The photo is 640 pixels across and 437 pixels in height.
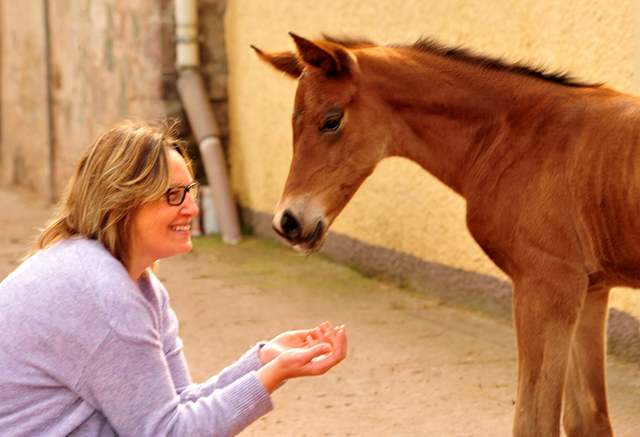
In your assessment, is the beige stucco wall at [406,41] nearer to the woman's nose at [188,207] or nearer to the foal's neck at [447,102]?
the foal's neck at [447,102]

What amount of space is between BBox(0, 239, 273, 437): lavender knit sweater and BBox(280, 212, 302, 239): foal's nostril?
976mm

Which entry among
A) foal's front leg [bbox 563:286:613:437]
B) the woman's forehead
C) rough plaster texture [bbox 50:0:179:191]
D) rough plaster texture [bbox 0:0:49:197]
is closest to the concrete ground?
foal's front leg [bbox 563:286:613:437]

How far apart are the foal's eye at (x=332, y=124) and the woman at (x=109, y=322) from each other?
861 millimetres

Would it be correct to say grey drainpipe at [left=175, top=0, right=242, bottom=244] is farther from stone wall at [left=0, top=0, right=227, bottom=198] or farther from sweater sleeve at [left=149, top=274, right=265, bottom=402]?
sweater sleeve at [left=149, top=274, right=265, bottom=402]

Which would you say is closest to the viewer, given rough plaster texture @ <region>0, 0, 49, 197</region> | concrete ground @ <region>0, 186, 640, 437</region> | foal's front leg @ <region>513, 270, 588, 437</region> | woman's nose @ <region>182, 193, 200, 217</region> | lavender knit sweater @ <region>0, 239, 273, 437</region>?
lavender knit sweater @ <region>0, 239, 273, 437</region>

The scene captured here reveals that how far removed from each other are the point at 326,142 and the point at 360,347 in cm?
187

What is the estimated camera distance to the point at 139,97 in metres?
8.23

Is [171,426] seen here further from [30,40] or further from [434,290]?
[30,40]

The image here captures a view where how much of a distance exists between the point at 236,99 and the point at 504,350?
4755 millimetres

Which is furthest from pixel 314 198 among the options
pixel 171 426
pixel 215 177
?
pixel 215 177

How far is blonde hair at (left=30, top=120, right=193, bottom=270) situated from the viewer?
2090mm

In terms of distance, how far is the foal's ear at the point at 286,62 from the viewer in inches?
126

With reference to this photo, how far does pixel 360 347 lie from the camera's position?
178 inches

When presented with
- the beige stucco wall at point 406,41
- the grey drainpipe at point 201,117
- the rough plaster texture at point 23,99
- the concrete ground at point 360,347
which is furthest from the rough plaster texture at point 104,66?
the concrete ground at point 360,347
